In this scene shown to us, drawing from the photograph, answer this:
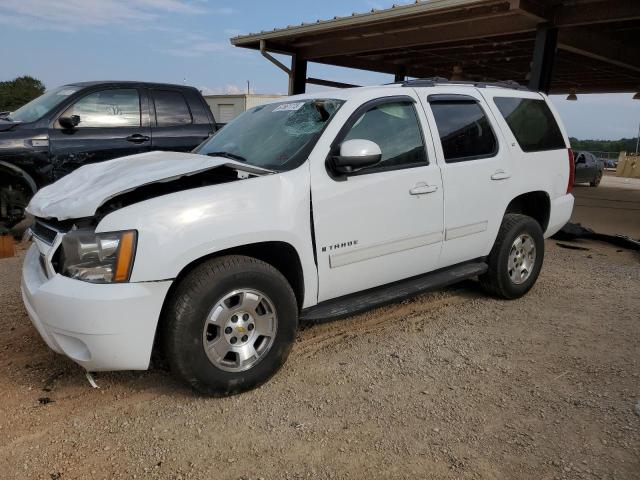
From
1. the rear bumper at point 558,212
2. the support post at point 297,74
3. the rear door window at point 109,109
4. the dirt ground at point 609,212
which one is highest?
the support post at point 297,74

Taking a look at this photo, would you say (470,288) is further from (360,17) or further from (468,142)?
(360,17)

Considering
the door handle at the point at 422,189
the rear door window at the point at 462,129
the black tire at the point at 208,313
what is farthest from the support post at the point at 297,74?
the black tire at the point at 208,313

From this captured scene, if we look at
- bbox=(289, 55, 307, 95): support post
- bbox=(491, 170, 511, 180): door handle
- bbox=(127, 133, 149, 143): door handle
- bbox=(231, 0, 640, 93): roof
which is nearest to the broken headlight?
bbox=(491, 170, 511, 180): door handle

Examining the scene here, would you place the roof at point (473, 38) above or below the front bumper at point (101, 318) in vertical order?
above

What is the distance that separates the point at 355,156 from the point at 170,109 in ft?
15.3

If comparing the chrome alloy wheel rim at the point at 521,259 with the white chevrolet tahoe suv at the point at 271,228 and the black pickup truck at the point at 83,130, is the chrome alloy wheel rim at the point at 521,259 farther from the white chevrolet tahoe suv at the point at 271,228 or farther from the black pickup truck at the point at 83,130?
the black pickup truck at the point at 83,130

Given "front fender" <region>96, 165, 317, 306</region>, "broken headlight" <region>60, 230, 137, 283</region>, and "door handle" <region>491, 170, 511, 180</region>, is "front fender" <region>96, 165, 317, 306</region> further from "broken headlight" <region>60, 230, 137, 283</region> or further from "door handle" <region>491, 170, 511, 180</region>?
"door handle" <region>491, 170, 511, 180</region>

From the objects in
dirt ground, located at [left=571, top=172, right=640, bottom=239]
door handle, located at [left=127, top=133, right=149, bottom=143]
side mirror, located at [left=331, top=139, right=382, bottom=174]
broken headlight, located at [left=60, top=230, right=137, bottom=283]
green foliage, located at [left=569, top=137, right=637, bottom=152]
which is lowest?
green foliage, located at [left=569, top=137, right=637, bottom=152]

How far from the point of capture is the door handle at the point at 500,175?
436 centimetres

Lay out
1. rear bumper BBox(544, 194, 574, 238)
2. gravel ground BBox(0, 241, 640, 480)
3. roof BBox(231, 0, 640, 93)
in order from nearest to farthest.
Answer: gravel ground BBox(0, 241, 640, 480) < rear bumper BBox(544, 194, 574, 238) < roof BBox(231, 0, 640, 93)

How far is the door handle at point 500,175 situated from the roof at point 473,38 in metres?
5.01

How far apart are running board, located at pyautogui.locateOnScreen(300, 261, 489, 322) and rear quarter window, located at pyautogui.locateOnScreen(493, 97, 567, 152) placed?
4.10ft

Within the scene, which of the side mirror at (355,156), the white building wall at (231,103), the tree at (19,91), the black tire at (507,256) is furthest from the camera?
the tree at (19,91)

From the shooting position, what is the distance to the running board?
11.1 ft
